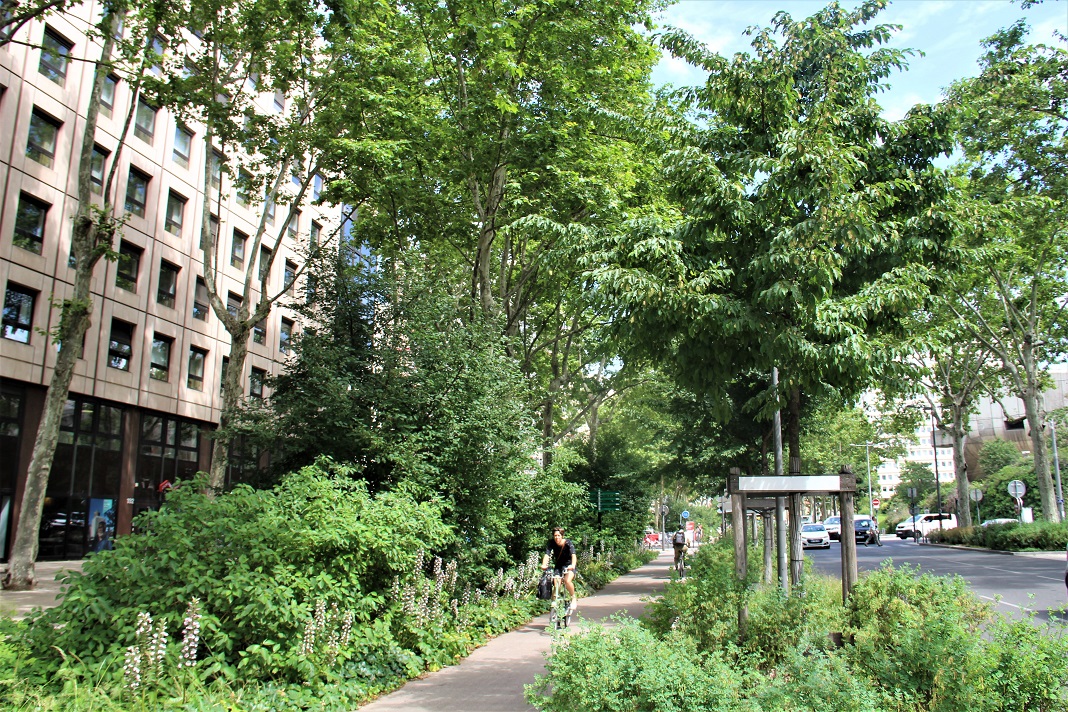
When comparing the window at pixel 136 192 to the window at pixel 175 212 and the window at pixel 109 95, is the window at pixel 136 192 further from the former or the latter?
the window at pixel 109 95

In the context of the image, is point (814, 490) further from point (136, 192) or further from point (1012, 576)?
point (136, 192)

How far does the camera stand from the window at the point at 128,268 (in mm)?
25375

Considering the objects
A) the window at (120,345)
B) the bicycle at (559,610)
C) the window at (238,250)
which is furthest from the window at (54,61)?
the bicycle at (559,610)

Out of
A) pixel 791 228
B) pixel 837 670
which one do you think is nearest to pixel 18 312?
pixel 791 228

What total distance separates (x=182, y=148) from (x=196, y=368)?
7995 mm

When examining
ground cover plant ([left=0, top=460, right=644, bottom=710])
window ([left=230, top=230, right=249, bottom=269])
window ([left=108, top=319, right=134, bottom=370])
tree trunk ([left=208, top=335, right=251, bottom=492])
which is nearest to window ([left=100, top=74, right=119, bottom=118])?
window ([left=108, top=319, right=134, bottom=370])

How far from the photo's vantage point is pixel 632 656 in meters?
4.95

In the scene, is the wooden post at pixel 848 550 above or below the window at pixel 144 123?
below

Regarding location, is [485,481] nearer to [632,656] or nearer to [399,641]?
[399,641]

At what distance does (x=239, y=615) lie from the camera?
6551mm

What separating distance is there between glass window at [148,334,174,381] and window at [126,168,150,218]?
14.0 ft

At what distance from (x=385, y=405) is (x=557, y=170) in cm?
678

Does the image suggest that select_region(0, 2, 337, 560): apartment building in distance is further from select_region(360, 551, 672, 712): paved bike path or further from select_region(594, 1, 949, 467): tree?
select_region(594, 1, 949, 467): tree

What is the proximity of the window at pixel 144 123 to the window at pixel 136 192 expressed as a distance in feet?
4.05
